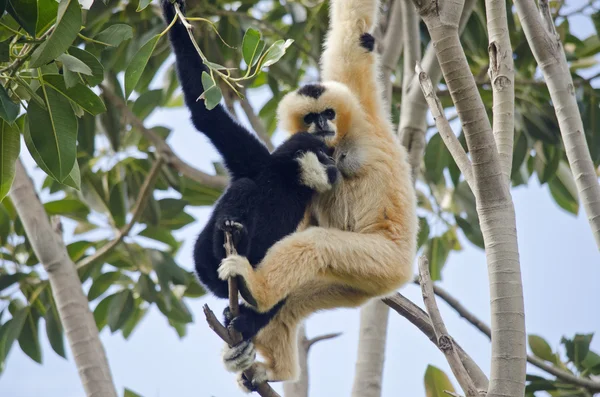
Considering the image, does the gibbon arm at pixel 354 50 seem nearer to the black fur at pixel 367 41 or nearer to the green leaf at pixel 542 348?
the black fur at pixel 367 41

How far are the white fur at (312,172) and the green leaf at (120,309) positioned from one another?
8.88ft

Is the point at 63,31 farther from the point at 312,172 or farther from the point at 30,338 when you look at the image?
the point at 30,338

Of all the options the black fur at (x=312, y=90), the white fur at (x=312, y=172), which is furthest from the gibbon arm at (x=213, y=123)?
the black fur at (x=312, y=90)

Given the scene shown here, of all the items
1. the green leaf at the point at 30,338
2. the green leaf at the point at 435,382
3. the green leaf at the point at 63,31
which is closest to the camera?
the green leaf at the point at 63,31

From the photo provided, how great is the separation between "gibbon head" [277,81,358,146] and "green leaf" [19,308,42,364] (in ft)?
8.77

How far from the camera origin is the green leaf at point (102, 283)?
19.1 ft

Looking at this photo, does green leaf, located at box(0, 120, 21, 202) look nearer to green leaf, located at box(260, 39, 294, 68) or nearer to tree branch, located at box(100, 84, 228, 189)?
green leaf, located at box(260, 39, 294, 68)

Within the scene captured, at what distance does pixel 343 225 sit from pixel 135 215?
2.08 m

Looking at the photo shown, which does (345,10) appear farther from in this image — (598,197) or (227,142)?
(598,197)

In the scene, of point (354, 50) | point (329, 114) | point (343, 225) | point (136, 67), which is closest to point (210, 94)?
point (136, 67)

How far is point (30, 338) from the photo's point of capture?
18.2 feet

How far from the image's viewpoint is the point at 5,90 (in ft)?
8.59

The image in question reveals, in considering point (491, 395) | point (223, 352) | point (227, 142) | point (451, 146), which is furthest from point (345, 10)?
point (491, 395)

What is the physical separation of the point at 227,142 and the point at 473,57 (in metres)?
3.03
